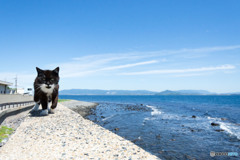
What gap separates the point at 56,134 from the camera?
11.5 m

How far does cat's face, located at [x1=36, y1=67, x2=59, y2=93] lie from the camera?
1281cm

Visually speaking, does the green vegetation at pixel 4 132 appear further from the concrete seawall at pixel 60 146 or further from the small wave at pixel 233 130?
the small wave at pixel 233 130

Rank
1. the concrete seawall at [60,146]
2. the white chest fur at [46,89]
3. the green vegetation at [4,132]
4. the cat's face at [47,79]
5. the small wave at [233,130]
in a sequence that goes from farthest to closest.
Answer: the small wave at [233,130] < the white chest fur at [46,89] < the cat's face at [47,79] < the green vegetation at [4,132] < the concrete seawall at [60,146]

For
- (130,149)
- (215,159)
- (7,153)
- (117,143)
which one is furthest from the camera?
(215,159)

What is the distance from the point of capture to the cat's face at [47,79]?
42.0 feet

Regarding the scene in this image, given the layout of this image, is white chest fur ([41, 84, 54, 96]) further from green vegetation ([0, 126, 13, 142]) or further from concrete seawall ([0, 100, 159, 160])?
green vegetation ([0, 126, 13, 142])

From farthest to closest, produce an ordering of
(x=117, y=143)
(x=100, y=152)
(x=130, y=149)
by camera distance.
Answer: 1. (x=117, y=143)
2. (x=130, y=149)
3. (x=100, y=152)

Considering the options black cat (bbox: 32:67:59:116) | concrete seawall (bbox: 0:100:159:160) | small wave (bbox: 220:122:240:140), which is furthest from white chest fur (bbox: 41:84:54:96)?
small wave (bbox: 220:122:240:140)

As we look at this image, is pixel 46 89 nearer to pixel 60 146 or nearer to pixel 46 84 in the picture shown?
pixel 46 84

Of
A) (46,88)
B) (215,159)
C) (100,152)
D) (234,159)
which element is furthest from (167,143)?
(46,88)

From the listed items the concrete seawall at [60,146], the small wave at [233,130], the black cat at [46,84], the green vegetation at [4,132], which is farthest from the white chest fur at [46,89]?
the small wave at [233,130]

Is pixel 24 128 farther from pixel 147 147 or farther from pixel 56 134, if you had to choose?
pixel 147 147

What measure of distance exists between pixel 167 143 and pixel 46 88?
38.7 ft

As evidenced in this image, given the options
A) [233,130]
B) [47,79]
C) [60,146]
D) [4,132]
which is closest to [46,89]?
[47,79]
